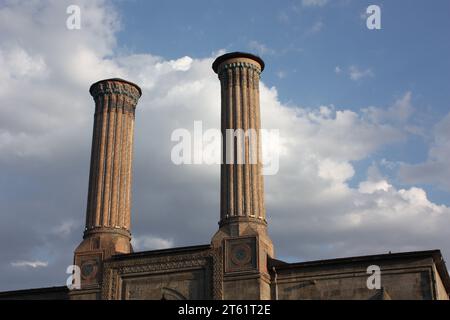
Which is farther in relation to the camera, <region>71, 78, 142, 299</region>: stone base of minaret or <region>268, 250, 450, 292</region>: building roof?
<region>71, 78, 142, 299</region>: stone base of minaret

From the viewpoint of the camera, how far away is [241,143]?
82.4ft

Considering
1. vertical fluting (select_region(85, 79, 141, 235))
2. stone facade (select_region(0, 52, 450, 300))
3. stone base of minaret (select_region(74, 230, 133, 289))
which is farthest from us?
vertical fluting (select_region(85, 79, 141, 235))

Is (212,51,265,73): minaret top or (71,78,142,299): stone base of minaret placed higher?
(212,51,265,73): minaret top

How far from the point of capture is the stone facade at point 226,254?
21.8 meters

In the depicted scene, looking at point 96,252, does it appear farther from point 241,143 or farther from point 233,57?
point 233,57

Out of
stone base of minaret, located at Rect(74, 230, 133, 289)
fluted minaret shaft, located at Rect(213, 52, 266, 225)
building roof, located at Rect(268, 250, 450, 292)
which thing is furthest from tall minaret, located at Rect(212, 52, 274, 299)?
stone base of minaret, located at Rect(74, 230, 133, 289)

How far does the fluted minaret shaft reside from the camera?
80.4ft

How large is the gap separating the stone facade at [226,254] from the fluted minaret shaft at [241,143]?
1.6 inches

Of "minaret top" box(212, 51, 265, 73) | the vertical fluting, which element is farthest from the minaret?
"minaret top" box(212, 51, 265, 73)

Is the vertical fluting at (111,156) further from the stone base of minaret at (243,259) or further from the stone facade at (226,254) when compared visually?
the stone base of minaret at (243,259)

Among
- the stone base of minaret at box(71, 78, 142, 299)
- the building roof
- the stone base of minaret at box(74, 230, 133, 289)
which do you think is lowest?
the building roof

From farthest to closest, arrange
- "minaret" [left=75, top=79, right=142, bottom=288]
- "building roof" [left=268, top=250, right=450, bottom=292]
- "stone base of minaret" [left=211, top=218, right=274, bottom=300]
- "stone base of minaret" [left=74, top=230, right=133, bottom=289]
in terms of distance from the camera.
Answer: "minaret" [left=75, top=79, right=142, bottom=288] → "stone base of minaret" [left=74, top=230, right=133, bottom=289] → "stone base of minaret" [left=211, top=218, right=274, bottom=300] → "building roof" [left=268, top=250, right=450, bottom=292]

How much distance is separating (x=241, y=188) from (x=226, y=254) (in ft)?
9.06

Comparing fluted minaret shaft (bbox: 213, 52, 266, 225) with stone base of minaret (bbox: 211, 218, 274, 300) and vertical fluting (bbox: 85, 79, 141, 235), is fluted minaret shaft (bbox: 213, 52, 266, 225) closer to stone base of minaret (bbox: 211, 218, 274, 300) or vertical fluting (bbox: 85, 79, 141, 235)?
stone base of minaret (bbox: 211, 218, 274, 300)
